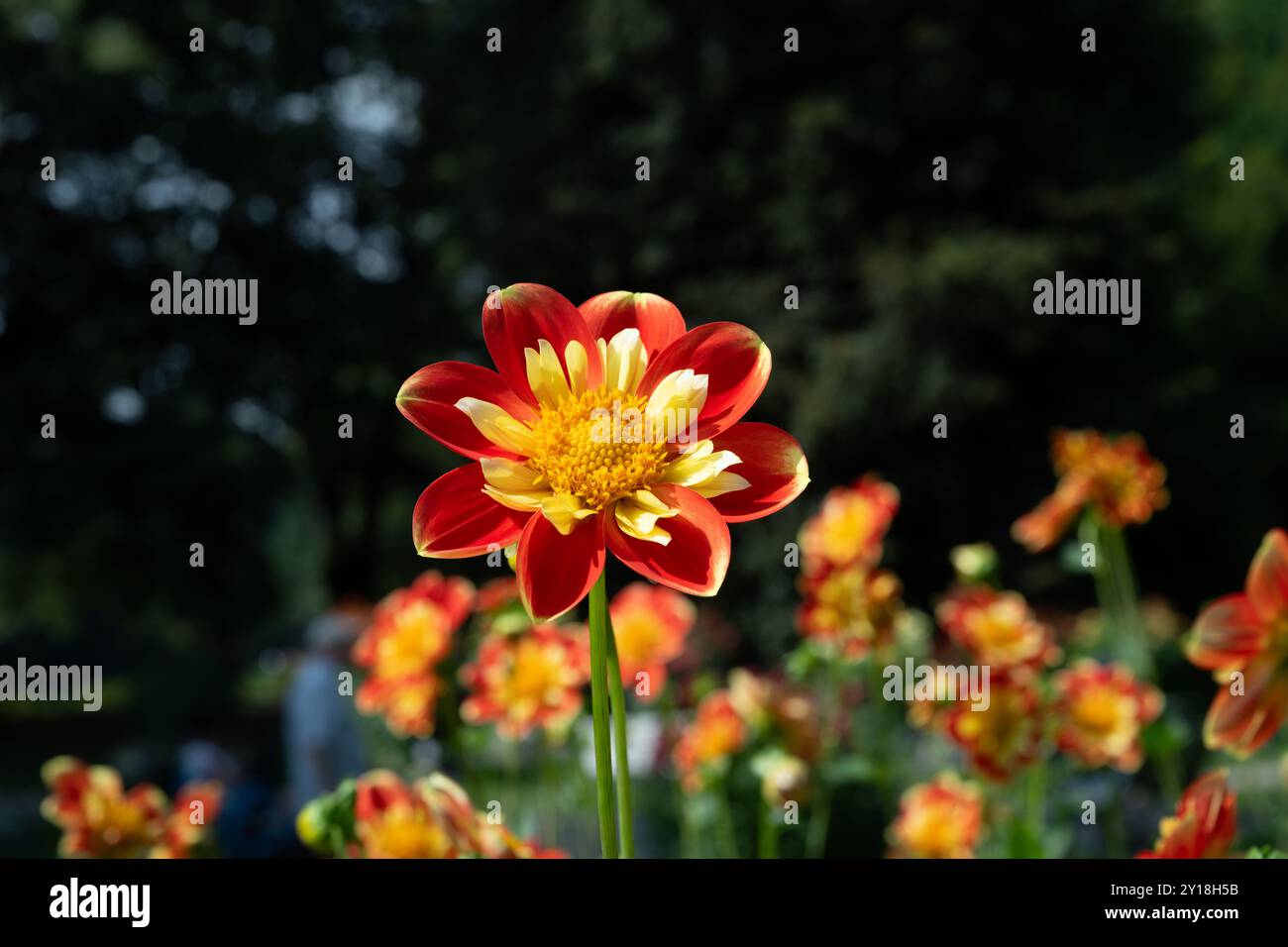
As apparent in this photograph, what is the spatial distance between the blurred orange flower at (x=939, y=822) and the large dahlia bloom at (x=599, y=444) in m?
1.27

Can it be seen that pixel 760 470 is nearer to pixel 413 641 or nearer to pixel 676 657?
pixel 413 641

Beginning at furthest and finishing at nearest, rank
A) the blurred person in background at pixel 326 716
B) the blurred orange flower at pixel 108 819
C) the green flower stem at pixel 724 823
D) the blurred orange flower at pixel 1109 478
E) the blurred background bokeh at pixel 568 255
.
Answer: the blurred background bokeh at pixel 568 255, the blurred person in background at pixel 326 716, the blurred orange flower at pixel 1109 478, the green flower stem at pixel 724 823, the blurred orange flower at pixel 108 819

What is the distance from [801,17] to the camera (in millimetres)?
12242

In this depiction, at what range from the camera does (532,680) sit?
152cm

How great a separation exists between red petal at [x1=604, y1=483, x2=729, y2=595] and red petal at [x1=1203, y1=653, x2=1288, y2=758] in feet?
1.01

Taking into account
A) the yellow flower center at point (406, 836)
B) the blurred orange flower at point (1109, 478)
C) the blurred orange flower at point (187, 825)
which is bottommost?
the blurred orange flower at point (187, 825)

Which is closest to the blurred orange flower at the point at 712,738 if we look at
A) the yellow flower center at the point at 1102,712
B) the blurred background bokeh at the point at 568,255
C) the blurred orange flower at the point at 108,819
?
the yellow flower center at the point at 1102,712

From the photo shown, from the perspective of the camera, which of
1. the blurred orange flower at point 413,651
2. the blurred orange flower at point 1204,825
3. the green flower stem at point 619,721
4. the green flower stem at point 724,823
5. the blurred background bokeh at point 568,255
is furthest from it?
the blurred background bokeh at point 568,255

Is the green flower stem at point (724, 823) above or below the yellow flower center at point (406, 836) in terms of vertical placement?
below

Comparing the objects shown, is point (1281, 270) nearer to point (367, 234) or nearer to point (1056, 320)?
point (1056, 320)

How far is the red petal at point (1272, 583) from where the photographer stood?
0.63 metres

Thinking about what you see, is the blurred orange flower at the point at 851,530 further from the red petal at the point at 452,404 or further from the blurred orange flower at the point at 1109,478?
the red petal at the point at 452,404

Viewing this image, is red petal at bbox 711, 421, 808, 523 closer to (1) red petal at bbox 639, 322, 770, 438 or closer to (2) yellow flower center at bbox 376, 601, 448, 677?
(1) red petal at bbox 639, 322, 770, 438
